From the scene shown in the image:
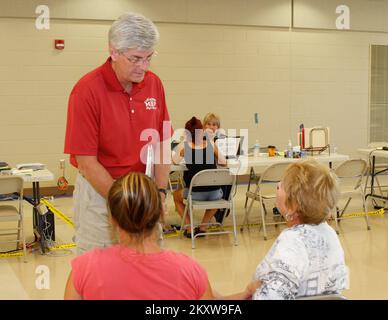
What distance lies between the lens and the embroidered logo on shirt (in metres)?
2.16

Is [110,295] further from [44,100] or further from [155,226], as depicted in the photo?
[44,100]

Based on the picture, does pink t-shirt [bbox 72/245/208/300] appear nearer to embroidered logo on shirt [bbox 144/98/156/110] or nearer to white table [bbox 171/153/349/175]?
embroidered logo on shirt [bbox 144/98/156/110]

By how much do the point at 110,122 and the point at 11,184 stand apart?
2.81 m

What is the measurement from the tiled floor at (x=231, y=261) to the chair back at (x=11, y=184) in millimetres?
605

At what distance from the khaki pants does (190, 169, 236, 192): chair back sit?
9.11 feet

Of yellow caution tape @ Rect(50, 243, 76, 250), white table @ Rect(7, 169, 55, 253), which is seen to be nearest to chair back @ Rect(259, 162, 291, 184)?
yellow caution tape @ Rect(50, 243, 76, 250)

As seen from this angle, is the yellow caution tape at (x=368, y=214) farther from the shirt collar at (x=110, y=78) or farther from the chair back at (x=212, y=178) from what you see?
the shirt collar at (x=110, y=78)

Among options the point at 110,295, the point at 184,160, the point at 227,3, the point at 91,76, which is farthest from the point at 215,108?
the point at 110,295

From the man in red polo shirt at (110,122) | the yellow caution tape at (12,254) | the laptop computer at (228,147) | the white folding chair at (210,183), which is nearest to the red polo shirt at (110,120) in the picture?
the man in red polo shirt at (110,122)

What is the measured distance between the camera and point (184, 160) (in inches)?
210

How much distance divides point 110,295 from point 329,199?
83 centimetres

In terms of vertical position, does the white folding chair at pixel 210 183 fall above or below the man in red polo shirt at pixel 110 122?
below

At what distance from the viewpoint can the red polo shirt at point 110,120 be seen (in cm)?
206

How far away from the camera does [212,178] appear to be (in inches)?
198
